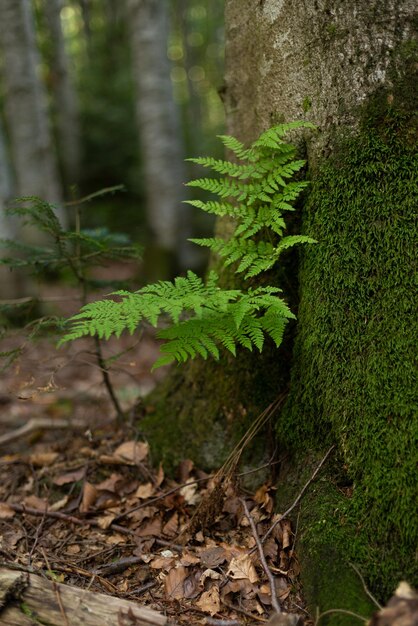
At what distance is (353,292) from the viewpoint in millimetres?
2545

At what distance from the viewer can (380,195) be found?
251 centimetres

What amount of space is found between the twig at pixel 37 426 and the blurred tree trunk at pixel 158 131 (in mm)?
4822

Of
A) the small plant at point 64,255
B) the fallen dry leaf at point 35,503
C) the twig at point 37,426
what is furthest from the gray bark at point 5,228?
the fallen dry leaf at point 35,503

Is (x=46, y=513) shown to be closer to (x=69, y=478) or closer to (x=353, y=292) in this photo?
(x=69, y=478)

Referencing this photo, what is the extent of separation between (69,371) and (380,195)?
16.7 ft

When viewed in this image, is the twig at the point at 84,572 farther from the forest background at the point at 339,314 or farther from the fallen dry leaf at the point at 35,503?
the forest background at the point at 339,314

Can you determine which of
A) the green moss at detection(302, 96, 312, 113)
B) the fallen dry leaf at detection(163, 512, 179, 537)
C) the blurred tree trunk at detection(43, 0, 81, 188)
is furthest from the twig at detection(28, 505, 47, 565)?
the blurred tree trunk at detection(43, 0, 81, 188)

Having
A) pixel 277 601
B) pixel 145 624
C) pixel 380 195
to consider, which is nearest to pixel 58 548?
pixel 145 624

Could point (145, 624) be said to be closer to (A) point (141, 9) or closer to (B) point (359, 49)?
(B) point (359, 49)

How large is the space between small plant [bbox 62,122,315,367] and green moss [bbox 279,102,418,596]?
210 millimetres

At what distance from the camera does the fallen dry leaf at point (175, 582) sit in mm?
2443

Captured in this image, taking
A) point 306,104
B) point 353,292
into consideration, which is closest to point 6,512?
point 353,292

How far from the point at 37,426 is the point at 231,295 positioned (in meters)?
2.64

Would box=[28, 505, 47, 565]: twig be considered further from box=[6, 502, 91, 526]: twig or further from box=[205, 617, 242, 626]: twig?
box=[205, 617, 242, 626]: twig
